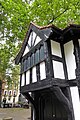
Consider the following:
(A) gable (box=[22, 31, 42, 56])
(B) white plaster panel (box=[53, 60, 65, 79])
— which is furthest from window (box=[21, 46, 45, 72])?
(B) white plaster panel (box=[53, 60, 65, 79])

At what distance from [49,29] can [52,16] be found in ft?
19.9

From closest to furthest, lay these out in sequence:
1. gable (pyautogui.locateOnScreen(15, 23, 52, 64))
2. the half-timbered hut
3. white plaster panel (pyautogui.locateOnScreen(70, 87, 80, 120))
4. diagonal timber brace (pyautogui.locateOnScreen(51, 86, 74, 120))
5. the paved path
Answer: white plaster panel (pyautogui.locateOnScreen(70, 87, 80, 120))
diagonal timber brace (pyautogui.locateOnScreen(51, 86, 74, 120))
the half-timbered hut
gable (pyautogui.locateOnScreen(15, 23, 52, 64))
the paved path

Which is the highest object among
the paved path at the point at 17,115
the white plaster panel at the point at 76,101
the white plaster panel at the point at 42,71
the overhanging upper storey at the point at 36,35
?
the overhanging upper storey at the point at 36,35

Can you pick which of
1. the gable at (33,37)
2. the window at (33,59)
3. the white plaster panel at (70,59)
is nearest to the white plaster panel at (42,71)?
the window at (33,59)

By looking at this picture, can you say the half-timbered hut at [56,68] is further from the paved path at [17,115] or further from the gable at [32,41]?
the paved path at [17,115]

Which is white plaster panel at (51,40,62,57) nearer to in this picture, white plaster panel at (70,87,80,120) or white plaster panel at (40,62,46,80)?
white plaster panel at (40,62,46,80)

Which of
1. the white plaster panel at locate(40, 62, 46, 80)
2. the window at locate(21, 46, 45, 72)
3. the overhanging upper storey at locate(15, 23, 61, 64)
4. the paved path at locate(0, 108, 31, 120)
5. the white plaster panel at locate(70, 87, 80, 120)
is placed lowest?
the paved path at locate(0, 108, 31, 120)

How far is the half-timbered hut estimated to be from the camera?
6152mm

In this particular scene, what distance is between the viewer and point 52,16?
12.1 meters

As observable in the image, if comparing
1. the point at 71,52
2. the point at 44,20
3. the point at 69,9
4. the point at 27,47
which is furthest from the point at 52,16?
the point at 71,52

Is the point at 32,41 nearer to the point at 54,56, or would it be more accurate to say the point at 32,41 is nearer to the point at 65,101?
the point at 54,56

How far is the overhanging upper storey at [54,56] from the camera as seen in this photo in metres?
6.37

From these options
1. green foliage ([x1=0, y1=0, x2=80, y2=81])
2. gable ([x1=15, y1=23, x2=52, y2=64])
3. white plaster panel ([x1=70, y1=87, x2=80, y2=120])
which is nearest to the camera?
white plaster panel ([x1=70, y1=87, x2=80, y2=120])

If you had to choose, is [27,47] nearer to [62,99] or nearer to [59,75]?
[59,75]
